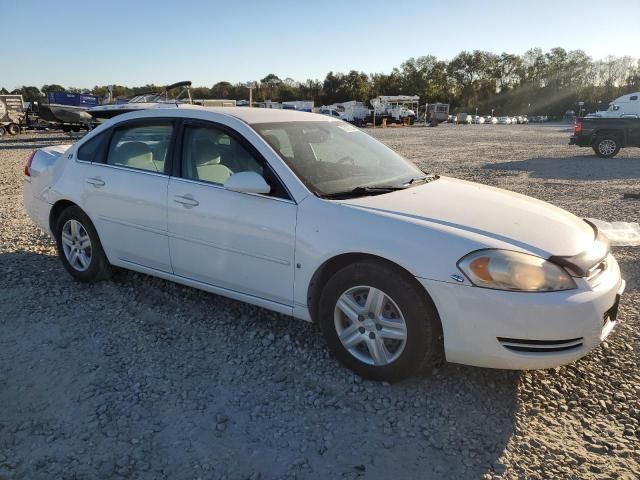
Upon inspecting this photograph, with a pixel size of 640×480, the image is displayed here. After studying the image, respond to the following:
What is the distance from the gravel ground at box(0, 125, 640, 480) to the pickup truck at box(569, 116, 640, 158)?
14.8m

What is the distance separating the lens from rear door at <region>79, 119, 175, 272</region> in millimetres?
4012

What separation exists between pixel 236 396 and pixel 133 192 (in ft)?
6.46

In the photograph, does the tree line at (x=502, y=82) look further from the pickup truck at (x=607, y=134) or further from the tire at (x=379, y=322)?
the tire at (x=379, y=322)

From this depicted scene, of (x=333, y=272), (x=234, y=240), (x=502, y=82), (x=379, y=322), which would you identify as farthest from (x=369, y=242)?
(x=502, y=82)

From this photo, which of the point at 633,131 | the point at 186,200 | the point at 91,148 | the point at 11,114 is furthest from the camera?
the point at 11,114

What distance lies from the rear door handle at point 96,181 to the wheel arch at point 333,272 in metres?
2.21

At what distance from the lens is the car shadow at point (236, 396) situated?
252 cm

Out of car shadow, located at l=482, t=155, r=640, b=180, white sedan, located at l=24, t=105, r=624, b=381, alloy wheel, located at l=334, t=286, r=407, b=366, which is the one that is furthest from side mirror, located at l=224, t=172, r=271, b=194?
car shadow, located at l=482, t=155, r=640, b=180

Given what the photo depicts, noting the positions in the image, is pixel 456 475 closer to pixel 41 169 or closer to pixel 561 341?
pixel 561 341

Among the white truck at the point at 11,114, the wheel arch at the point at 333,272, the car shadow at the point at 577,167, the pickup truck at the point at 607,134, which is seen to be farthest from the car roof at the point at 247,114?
the white truck at the point at 11,114

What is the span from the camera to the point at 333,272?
324cm

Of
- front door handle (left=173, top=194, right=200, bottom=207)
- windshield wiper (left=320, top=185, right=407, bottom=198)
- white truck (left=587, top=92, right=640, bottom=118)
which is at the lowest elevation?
front door handle (left=173, top=194, right=200, bottom=207)

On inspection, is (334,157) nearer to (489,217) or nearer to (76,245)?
(489,217)

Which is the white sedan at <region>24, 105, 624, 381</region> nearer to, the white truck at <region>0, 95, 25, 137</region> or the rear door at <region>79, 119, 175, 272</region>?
the rear door at <region>79, 119, 175, 272</region>
